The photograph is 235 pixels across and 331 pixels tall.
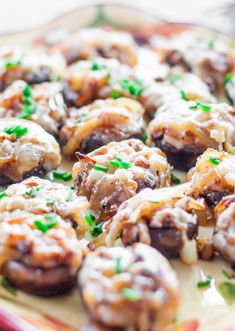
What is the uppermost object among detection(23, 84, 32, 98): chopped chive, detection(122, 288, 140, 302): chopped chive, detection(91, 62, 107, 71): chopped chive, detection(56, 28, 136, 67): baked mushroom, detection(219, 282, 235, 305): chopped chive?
detection(122, 288, 140, 302): chopped chive

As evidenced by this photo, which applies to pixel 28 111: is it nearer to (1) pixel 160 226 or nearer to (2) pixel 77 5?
(1) pixel 160 226

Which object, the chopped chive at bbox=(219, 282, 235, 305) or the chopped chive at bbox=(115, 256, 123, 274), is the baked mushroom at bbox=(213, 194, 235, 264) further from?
the chopped chive at bbox=(115, 256, 123, 274)

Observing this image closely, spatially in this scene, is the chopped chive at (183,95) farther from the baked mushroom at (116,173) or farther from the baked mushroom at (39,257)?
the baked mushroom at (39,257)

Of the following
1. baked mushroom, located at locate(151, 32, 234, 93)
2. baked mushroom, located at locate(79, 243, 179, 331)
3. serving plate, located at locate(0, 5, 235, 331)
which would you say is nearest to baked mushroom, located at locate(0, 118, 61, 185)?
serving plate, located at locate(0, 5, 235, 331)

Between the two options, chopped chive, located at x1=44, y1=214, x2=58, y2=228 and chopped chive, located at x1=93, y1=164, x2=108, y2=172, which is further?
chopped chive, located at x1=93, y1=164, x2=108, y2=172

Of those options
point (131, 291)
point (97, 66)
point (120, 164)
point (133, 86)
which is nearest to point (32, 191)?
point (120, 164)

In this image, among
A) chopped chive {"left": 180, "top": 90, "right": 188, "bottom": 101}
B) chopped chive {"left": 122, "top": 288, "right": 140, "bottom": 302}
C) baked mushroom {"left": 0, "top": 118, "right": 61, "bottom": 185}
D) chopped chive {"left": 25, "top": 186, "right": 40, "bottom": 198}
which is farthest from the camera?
chopped chive {"left": 180, "top": 90, "right": 188, "bottom": 101}
